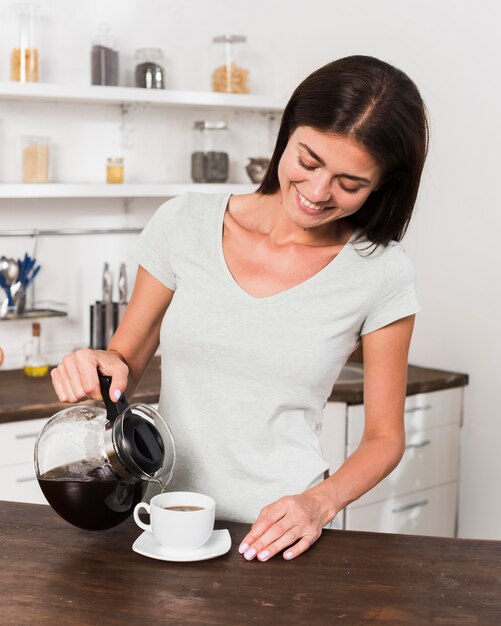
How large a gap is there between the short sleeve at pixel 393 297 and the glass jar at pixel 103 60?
68.3 inches

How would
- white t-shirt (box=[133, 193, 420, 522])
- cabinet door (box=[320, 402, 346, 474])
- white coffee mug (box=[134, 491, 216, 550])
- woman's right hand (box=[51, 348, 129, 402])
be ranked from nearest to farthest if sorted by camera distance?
white coffee mug (box=[134, 491, 216, 550])
woman's right hand (box=[51, 348, 129, 402])
white t-shirt (box=[133, 193, 420, 522])
cabinet door (box=[320, 402, 346, 474])

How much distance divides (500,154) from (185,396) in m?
1.61

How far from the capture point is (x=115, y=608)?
41.1 inches

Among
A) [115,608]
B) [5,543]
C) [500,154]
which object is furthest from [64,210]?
[115,608]

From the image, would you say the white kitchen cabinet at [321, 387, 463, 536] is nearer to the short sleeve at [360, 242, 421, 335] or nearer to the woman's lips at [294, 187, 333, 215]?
the short sleeve at [360, 242, 421, 335]

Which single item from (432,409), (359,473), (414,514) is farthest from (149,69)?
(359,473)

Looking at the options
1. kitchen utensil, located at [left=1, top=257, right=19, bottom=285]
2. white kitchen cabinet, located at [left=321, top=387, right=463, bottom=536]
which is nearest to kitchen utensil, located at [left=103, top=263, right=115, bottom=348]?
kitchen utensil, located at [left=1, top=257, right=19, bottom=285]

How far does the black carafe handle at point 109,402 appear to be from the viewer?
1.23 metres

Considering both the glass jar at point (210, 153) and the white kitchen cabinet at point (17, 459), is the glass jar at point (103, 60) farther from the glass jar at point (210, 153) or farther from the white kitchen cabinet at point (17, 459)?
the white kitchen cabinet at point (17, 459)

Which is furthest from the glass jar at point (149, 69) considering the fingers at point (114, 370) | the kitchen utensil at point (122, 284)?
the fingers at point (114, 370)

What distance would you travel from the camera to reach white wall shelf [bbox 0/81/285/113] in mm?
2721

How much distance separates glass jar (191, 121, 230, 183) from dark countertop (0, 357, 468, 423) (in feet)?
2.23

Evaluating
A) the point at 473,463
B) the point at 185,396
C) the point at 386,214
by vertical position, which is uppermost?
the point at 386,214

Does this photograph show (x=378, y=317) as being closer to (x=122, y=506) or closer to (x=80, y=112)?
(x=122, y=506)
